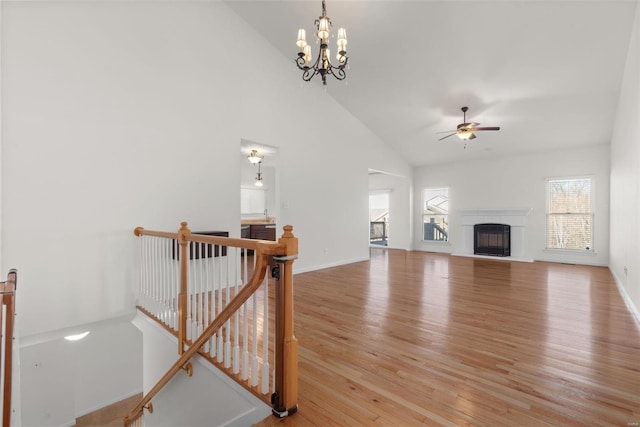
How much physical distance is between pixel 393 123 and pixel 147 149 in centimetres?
496

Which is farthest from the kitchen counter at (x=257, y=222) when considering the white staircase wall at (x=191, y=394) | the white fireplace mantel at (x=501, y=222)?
the white fireplace mantel at (x=501, y=222)

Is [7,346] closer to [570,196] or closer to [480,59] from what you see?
[480,59]

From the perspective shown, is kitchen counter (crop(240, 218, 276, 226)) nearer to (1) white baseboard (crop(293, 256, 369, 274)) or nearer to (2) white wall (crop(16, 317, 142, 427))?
(1) white baseboard (crop(293, 256, 369, 274))

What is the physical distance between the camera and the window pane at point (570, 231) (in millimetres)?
6805

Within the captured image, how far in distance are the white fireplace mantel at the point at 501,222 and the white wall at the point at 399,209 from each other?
152cm

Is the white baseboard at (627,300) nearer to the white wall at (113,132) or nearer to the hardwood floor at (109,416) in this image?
the white wall at (113,132)

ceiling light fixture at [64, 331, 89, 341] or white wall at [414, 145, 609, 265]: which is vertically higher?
white wall at [414, 145, 609, 265]

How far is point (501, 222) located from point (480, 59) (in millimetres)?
4670

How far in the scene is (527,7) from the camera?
3.57 metres

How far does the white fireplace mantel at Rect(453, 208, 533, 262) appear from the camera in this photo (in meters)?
7.46

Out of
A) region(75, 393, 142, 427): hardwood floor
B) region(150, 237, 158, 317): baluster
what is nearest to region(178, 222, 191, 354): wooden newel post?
region(150, 237, 158, 317): baluster

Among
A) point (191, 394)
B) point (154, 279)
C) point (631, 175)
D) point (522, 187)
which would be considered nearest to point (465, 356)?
point (191, 394)

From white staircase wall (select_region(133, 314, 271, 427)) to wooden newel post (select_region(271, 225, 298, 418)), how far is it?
15 centimetres

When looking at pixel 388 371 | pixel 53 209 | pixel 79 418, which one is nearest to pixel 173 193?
pixel 53 209
